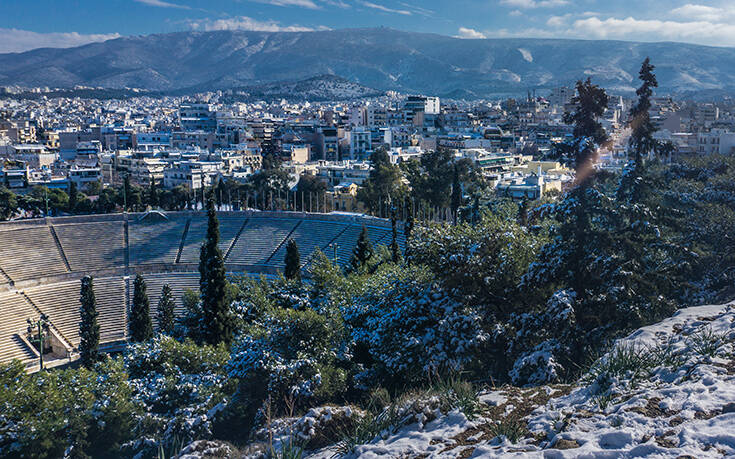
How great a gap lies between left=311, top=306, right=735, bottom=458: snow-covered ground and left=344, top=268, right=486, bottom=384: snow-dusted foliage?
301 centimetres

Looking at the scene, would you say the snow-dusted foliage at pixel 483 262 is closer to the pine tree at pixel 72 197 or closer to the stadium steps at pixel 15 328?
the stadium steps at pixel 15 328

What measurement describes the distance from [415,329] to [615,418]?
6.40 m

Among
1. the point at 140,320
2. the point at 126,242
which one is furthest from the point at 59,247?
the point at 140,320

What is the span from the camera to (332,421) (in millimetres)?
9227

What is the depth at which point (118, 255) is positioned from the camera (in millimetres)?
42031

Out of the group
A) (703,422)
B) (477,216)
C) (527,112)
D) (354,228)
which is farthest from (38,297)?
(527,112)

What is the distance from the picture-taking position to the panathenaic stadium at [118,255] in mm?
34031

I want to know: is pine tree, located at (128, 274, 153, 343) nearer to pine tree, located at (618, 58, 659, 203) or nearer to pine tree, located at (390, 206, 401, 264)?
pine tree, located at (390, 206, 401, 264)

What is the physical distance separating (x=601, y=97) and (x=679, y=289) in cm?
464

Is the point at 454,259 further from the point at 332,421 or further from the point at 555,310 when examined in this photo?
the point at 332,421

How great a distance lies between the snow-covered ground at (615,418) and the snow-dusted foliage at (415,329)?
9.87 ft

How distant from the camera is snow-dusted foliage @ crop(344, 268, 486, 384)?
1215cm

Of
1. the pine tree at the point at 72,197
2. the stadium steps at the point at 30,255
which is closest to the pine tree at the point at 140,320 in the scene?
the stadium steps at the point at 30,255

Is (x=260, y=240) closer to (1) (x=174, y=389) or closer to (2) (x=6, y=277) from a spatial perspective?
(2) (x=6, y=277)
